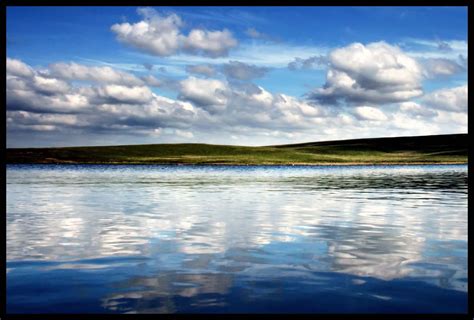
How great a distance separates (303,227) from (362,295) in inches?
437

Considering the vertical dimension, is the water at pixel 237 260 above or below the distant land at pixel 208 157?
below

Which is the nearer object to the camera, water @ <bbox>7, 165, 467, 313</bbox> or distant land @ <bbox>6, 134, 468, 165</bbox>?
water @ <bbox>7, 165, 467, 313</bbox>

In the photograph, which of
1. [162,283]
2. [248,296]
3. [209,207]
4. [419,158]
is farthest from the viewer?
[419,158]

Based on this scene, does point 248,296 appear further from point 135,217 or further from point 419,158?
point 419,158

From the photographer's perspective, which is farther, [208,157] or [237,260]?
[208,157]

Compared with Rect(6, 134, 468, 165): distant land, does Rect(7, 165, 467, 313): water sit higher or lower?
lower

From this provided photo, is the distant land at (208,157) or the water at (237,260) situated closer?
the water at (237,260)

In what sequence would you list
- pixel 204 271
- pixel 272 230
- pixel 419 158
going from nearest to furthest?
pixel 204 271, pixel 272 230, pixel 419 158

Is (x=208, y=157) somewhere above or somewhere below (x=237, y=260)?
above

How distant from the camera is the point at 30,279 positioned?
13.4 metres

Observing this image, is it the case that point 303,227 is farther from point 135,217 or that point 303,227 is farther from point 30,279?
point 30,279
